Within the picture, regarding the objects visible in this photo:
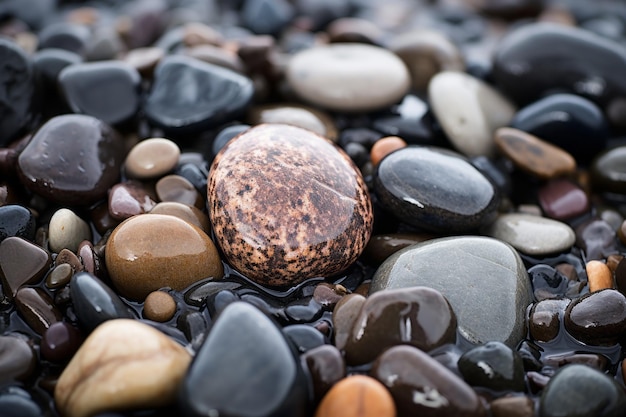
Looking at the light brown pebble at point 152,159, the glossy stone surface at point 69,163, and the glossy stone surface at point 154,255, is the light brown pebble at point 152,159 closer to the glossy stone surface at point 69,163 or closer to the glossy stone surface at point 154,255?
the glossy stone surface at point 69,163

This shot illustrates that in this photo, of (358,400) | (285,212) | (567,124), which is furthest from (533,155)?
(358,400)

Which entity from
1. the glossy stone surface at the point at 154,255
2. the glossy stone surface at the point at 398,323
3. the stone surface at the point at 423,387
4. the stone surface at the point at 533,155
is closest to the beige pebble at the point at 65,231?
the glossy stone surface at the point at 154,255

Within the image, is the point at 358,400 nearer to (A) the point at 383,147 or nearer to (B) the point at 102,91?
(A) the point at 383,147

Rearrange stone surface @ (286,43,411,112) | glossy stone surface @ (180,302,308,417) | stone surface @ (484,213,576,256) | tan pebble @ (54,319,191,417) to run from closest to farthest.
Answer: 1. glossy stone surface @ (180,302,308,417)
2. tan pebble @ (54,319,191,417)
3. stone surface @ (484,213,576,256)
4. stone surface @ (286,43,411,112)

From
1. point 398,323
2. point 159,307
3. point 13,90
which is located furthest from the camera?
point 13,90

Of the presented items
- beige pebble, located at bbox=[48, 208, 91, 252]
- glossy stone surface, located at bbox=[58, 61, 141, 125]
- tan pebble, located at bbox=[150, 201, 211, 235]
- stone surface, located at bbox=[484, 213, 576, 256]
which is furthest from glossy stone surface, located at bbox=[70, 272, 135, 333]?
stone surface, located at bbox=[484, 213, 576, 256]

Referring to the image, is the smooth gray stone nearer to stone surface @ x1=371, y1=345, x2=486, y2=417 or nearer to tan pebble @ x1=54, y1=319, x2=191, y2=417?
stone surface @ x1=371, y1=345, x2=486, y2=417
